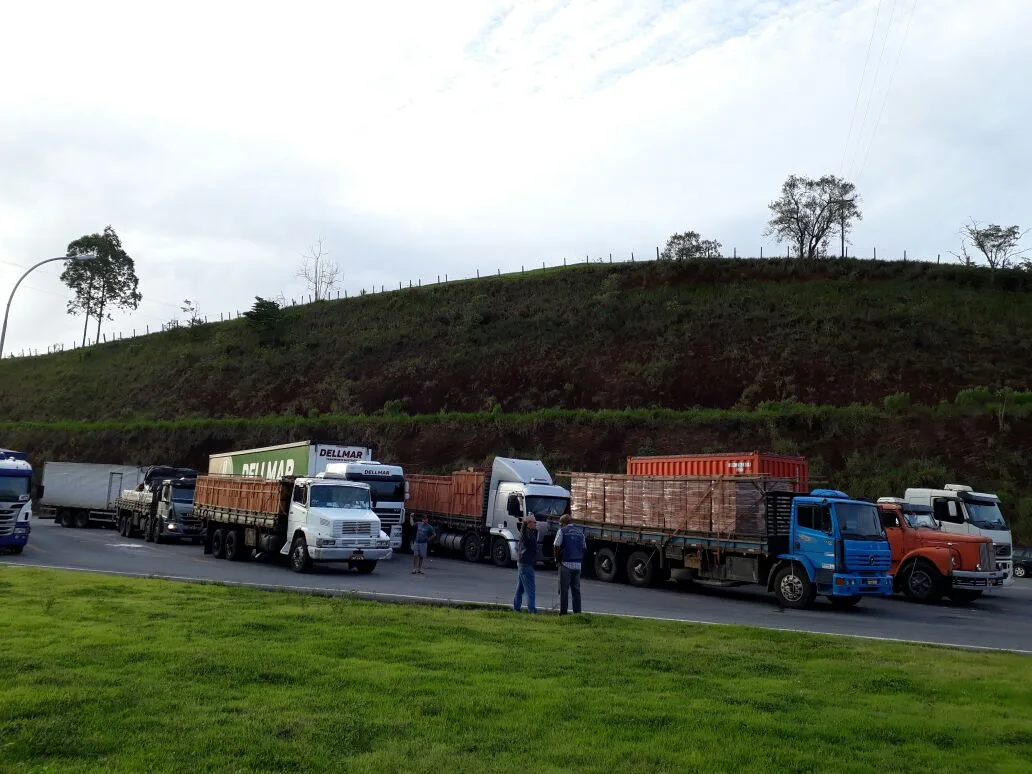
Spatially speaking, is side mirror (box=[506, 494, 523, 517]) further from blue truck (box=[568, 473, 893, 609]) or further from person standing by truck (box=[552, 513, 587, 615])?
person standing by truck (box=[552, 513, 587, 615])

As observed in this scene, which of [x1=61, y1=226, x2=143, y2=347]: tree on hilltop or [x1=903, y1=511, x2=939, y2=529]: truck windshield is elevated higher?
[x1=61, y1=226, x2=143, y2=347]: tree on hilltop

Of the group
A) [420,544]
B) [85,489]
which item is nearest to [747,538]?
[420,544]

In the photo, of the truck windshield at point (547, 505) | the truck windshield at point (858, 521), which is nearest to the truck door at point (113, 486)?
the truck windshield at point (547, 505)

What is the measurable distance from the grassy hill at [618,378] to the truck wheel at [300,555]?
2469cm

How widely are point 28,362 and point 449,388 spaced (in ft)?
181

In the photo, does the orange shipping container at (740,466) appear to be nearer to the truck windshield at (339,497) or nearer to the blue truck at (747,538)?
the blue truck at (747,538)

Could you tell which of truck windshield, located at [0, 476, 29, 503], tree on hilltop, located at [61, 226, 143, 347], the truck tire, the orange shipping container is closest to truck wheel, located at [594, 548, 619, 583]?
the orange shipping container

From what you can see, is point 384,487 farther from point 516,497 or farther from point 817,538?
point 817,538

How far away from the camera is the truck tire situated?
2611 centimetres

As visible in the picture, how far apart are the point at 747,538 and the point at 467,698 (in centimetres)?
1324

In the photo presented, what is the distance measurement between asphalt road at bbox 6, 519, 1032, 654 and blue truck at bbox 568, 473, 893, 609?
59 centimetres

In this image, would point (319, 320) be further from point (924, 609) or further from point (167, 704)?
point (167, 704)

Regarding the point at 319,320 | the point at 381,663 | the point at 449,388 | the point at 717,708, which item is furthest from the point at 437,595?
Answer: the point at 319,320

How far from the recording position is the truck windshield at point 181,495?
32.3 metres
